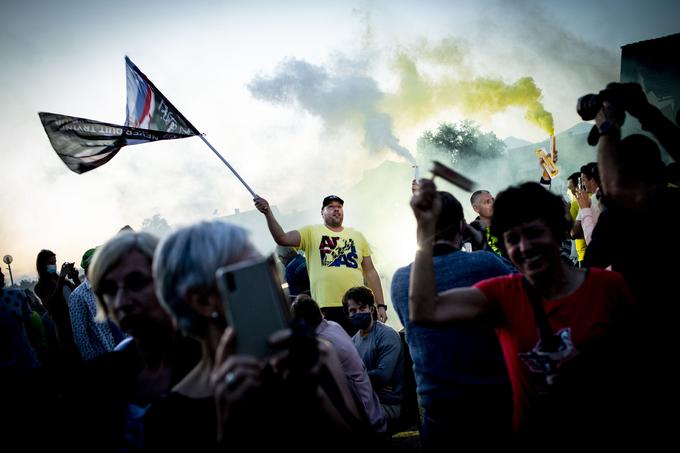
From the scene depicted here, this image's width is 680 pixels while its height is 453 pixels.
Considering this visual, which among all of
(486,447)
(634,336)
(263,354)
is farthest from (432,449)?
→ (263,354)

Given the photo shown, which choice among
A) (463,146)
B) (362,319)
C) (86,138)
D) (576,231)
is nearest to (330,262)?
(362,319)

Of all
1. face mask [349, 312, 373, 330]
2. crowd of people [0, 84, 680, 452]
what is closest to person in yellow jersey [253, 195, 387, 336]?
face mask [349, 312, 373, 330]

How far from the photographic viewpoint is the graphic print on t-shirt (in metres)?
5.44

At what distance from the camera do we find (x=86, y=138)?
457 centimetres

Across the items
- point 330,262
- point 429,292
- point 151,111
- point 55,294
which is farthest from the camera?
point 55,294

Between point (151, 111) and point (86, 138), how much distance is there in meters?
0.88

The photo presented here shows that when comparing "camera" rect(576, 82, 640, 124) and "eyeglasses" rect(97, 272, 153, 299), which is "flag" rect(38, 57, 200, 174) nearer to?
"eyeglasses" rect(97, 272, 153, 299)

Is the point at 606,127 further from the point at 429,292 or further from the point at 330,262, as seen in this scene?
the point at 330,262

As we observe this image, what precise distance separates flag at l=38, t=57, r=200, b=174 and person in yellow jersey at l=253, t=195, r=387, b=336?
148 cm

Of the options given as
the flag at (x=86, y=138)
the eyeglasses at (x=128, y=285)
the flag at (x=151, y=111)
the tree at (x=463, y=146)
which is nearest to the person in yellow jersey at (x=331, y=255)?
the flag at (x=151, y=111)

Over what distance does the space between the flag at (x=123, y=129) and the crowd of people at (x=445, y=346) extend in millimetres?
3046

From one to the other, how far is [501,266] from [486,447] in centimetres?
106

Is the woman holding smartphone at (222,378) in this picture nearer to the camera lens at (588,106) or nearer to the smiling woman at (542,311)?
the smiling woman at (542,311)

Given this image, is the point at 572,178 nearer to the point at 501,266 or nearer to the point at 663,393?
the point at 501,266
